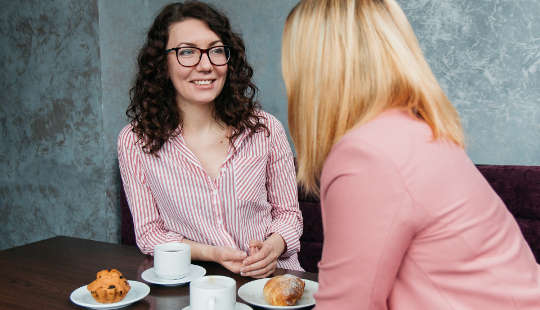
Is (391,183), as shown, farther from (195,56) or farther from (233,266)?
(195,56)

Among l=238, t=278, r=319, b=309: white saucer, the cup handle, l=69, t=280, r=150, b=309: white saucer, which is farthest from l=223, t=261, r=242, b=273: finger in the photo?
the cup handle

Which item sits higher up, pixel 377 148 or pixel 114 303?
pixel 377 148

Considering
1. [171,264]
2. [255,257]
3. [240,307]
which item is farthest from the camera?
[255,257]

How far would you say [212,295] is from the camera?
32.4 inches

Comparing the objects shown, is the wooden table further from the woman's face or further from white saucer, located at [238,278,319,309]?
the woman's face

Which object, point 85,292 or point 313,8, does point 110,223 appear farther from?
point 313,8

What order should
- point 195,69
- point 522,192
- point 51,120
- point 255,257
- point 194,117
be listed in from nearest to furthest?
1. point 255,257
2. point 195,69
3. point 194,117
4. point 522,192
5. point 51,120

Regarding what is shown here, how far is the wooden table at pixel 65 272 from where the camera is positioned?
3.26 feet

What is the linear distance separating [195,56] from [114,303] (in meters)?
0.82

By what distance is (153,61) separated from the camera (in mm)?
1569

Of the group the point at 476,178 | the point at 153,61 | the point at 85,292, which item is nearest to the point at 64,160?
the point at 153,61

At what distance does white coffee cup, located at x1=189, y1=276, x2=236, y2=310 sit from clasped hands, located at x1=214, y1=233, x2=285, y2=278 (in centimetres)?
28

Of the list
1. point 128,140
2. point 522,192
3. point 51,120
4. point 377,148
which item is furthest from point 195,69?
point 522,192

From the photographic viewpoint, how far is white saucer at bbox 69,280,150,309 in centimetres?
95
